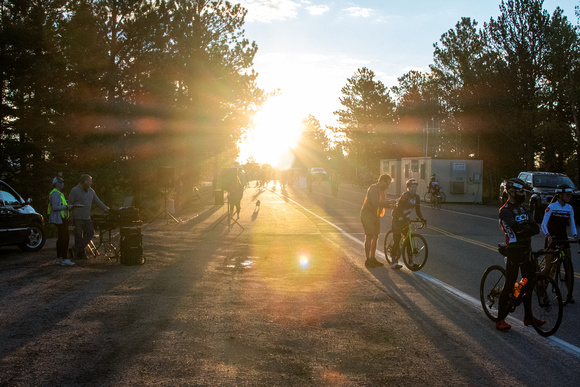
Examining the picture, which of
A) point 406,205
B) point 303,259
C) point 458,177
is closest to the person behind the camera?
point 406,205

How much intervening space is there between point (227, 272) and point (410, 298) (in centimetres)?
368

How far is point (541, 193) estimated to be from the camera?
23188mm

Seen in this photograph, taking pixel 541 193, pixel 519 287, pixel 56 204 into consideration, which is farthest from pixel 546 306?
pixel 541 193

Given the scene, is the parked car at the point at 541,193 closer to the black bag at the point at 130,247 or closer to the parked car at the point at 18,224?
the black bag at the point at 130,247

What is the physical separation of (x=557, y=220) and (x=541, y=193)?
16145 mm

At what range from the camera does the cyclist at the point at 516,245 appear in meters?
6.36

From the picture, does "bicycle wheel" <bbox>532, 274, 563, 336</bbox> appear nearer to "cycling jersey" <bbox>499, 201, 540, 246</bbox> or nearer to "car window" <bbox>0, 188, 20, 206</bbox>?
"cycling jersey" <bbox>499, 201, 540, 246</bbox>

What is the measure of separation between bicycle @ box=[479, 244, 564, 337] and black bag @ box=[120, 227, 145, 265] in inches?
274

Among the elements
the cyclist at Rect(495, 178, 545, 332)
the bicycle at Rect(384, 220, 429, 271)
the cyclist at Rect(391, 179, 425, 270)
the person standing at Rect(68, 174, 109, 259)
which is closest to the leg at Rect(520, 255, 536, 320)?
the cyclist at Rect(495, 178, 545, 332)

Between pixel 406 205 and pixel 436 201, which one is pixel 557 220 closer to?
pixel 406 205

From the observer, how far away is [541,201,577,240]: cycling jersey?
27.3 ft

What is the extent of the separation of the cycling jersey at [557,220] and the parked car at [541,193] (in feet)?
43.5

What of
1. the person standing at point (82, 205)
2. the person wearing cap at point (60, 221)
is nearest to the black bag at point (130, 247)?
the person standing at point (82, 205)

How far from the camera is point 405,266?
1105 centimetres
